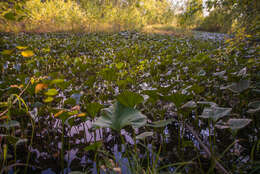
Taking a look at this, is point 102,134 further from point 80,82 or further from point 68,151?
point 80,82

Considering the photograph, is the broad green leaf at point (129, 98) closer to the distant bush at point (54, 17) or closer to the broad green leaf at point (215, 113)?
the broad green leaf at point (215, 113)

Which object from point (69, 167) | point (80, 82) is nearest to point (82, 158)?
point (69, 167)

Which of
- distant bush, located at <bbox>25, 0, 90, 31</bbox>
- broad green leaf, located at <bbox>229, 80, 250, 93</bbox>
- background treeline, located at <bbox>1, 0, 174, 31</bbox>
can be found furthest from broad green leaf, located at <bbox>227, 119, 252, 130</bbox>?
distant bush, located at <bbox>25, 0, 90, 31</bbox>

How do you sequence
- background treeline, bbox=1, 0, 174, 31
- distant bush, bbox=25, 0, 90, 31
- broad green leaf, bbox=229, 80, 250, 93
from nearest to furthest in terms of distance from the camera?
broad green leaf, bbox=229, 80, 250, 93, distant bush, bbox=25, 0, 90, 31, background treeline, bbox=1, 0, 174, 31

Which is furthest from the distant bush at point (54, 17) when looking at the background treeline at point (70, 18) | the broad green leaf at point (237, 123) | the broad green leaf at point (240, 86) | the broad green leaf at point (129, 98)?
the broad green leaf at point (237, 123)

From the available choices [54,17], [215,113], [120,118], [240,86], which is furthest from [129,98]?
[54,17]

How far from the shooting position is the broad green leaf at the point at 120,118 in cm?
65

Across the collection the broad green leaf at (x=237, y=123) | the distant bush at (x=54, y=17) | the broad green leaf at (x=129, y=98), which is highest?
the distant bush at (x=54, y=17)

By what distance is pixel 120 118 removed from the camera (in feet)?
2.25

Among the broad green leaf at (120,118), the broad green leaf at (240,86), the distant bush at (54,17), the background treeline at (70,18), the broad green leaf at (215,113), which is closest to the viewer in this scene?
the broad green leaf at (120,118)

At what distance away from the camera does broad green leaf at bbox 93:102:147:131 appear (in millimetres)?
653

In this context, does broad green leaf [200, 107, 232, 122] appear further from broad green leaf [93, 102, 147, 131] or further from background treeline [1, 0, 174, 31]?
background treeline [1, 0, 174, 31]

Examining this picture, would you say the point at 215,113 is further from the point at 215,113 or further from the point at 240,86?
the point at 240,86

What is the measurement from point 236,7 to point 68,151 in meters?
2.97
